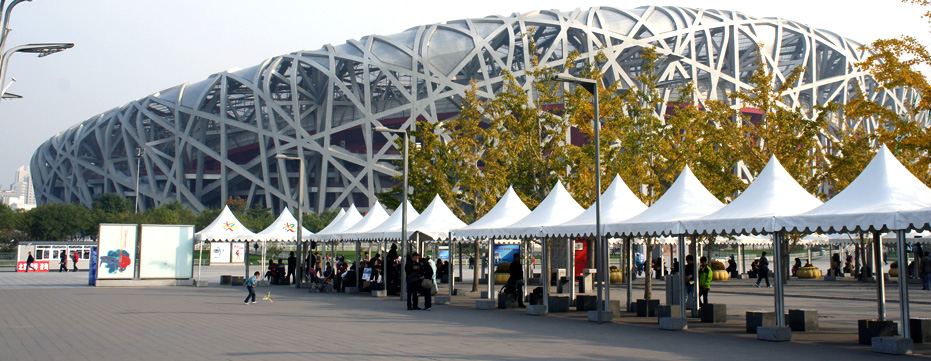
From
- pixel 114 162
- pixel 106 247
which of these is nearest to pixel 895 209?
pixel 106 247

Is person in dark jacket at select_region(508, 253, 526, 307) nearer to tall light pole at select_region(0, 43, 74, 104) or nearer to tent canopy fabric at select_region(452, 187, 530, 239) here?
tent canopy fabric at select_region(452, 187, 530, 239)

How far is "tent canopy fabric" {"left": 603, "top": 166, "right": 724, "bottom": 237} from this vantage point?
14344mm

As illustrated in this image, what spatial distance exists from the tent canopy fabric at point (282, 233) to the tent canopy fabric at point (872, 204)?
849 inches

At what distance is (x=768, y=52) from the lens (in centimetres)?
6538

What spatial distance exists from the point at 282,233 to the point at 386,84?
3998 centimetres

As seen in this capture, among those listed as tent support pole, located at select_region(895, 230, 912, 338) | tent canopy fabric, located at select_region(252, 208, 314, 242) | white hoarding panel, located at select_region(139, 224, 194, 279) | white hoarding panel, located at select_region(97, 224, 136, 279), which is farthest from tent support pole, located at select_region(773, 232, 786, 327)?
white hoarding panel, located at select_region(97, 224, 136, 279)

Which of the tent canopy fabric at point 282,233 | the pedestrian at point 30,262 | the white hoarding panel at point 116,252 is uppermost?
the tent canopy fabric at point 282,233

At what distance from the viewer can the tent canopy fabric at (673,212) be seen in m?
14.3

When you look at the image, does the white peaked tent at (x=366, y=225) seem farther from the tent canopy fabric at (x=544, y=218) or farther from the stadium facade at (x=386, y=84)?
the stadium facade at (x=386, y=84)

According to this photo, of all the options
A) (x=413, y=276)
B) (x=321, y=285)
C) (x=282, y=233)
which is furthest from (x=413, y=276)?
(x=282, y=233)

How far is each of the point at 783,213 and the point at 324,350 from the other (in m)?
7.39

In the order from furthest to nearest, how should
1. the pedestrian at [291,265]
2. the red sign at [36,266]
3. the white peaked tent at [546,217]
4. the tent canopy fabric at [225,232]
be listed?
the red sign at [36,266] → the pedestrian at [291,265] → the tent canopy fabric at [225,232] → the white peaked tent at [546,217]

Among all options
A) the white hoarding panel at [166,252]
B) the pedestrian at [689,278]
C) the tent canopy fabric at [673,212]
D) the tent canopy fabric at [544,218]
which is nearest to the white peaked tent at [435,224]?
the tent canopy fabric at [544,218]

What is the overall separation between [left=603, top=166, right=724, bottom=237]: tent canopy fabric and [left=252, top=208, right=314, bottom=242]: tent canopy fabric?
1762cm
